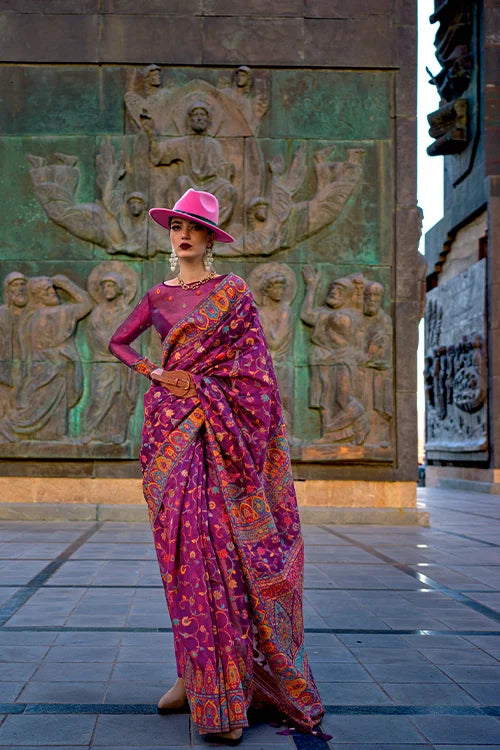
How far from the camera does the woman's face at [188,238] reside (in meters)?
3.36

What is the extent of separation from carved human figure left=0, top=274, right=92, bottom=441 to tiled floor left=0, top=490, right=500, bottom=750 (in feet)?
7.66

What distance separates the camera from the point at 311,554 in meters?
7.40

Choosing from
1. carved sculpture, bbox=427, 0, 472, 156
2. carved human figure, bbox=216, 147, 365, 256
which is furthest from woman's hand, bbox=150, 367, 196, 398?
carved sculpture, bbox=427, 0, 472, 156

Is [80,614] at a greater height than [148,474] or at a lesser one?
lesser

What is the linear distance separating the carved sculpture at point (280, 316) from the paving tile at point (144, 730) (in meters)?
6.98

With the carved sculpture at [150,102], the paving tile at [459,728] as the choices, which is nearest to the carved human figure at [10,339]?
the carved sculpture at [150,102]

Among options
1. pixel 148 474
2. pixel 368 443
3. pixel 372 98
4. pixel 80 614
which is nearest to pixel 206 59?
pixel 372 98

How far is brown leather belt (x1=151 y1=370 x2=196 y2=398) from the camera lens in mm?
3209

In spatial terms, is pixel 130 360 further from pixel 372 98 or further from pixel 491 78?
pixel 491 78

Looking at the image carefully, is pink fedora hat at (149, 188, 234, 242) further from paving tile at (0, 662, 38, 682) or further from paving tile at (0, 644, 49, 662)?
paving tile at (0, 644, 49, 662)

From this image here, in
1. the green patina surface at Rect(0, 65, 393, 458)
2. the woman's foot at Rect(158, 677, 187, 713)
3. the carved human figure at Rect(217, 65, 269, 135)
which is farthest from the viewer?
the carved human figure at Rect(217, 65, 269, 135)

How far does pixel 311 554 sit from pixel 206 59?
637 centimetres

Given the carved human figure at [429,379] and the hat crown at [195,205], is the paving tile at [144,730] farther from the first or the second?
the carved human figure at [429,379]

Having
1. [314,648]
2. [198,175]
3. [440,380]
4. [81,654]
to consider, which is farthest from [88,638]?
[440,380]
